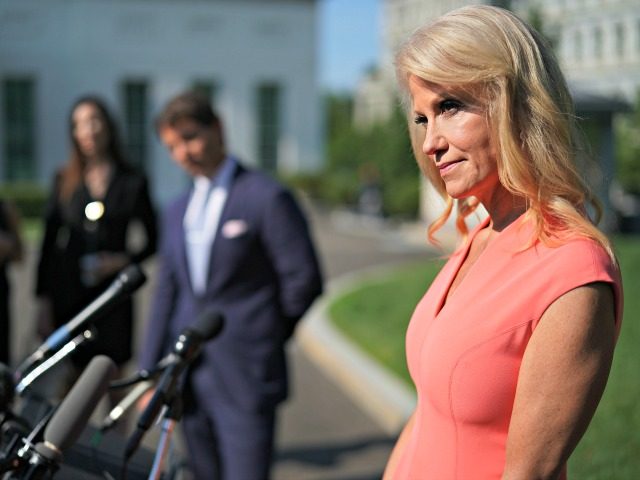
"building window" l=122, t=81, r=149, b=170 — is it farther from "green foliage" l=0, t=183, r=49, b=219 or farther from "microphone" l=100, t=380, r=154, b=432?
"microphone" l=100, t=380, r=154, b=432

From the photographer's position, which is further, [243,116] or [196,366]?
[243,116]

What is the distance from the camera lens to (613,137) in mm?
18250

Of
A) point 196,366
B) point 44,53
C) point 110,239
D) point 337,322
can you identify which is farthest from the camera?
point 44,53

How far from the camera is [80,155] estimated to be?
5.25 meters

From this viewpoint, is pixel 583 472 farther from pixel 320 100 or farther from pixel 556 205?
pixel 320 100

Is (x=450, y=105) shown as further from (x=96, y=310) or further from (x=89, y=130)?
(x=89, y=130)

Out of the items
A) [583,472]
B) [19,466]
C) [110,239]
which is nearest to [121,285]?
[19,466]

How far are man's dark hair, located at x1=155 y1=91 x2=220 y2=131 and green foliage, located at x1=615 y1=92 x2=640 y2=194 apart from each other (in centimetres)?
1625

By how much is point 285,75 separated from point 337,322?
40.3 metres

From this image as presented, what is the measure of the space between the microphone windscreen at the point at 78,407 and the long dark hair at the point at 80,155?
334cm

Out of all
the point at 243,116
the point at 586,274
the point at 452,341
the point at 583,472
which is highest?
the point at 586,274

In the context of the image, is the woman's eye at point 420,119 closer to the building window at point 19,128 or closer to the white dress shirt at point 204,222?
the white dress shirt at point 204,222

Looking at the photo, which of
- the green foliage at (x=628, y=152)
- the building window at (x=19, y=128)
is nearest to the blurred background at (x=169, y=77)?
the building window at (x=19, y=128)

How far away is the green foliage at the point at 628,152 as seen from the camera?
65.9 ft
